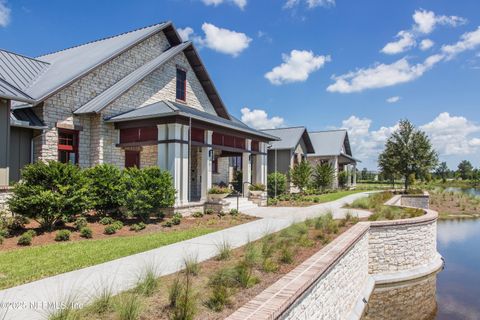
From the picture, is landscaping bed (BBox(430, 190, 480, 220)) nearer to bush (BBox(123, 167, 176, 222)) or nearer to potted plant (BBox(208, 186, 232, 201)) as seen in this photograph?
potted plant (BBox(208, 186, 232, 201))

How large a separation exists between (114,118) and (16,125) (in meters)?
3.62

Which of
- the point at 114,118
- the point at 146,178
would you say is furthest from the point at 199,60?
the point at 146,178

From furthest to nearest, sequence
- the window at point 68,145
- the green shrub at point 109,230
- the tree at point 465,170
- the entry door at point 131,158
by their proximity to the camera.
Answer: the tree at point 465,170 → the entry door at point 131,158 → the window at point 68,145 → the green shrub at point 109,230

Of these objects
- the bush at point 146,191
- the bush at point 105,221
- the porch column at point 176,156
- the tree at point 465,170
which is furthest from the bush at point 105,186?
the tree at point 465,170

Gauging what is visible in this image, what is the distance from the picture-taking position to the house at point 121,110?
1377 centimetres

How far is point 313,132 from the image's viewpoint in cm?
4162

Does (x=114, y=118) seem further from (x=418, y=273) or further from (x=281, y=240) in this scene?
(x=418, y=273)

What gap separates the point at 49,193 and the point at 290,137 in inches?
1002

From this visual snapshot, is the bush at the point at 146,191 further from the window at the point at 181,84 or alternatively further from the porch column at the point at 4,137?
the window at the point at 181,84

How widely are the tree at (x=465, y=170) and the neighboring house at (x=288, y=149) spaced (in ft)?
241

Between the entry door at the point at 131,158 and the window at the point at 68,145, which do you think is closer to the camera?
the window at the point at 68,145

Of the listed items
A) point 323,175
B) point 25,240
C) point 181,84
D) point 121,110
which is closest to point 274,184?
point 323,175

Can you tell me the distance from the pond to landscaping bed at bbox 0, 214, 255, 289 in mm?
5521

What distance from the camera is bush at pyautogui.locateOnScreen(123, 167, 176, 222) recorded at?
11.7 meters
